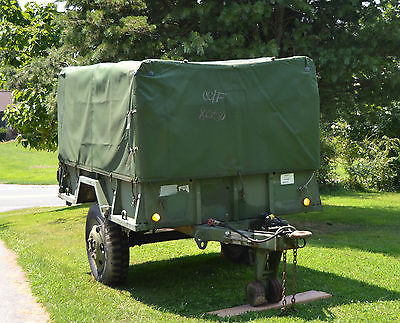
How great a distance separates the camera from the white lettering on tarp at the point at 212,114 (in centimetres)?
736

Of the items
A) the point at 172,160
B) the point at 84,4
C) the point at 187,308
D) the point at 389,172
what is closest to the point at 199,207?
the point at 172,160

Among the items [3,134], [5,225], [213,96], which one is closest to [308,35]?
[213,96]

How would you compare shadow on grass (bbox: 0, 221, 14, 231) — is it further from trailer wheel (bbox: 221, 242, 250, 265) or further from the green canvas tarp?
the green canvas tarp

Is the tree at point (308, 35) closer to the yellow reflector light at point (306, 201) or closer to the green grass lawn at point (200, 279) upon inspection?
the green grass lawn at point (200, 279)

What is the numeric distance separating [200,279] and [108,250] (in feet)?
5.05

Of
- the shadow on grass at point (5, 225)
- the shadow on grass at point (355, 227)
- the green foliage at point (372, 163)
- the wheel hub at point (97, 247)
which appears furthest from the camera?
the green foliage at point (372, 163)

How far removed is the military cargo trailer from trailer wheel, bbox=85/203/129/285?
0.05 ft

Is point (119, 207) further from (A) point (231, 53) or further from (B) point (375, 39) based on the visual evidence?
(B) point (375, 39)

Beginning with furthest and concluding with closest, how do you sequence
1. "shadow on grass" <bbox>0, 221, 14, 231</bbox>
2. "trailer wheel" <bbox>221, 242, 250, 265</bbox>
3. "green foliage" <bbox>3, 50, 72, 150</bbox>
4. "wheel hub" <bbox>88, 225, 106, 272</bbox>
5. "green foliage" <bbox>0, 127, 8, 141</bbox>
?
"green foliage" <bbox>0, 127, 8, 141</bbox>, "shadow on grass" <bbox>0, 221, 14, 231</bbox>, "green foliage" <bbox>3, 50, 72, 150</bbox>, "trailer wheel" <bbox>221, 242, 250, 265</bbox>, "wheel hub" <bbox>88, 225, 106, 272</bbox>

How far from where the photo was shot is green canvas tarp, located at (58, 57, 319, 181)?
7074mm

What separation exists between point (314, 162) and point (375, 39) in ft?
20.1

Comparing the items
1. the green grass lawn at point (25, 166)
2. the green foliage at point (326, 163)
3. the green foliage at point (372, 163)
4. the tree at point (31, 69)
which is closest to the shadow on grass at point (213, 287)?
the tree at point (31, 69)

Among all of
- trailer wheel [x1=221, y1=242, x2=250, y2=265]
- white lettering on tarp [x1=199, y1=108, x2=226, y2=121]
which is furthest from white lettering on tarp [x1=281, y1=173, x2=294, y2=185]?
trailer wheel [x1=221, y1=242, x2=250, y2=265]

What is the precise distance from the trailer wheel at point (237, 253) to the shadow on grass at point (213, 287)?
0.11 meters
